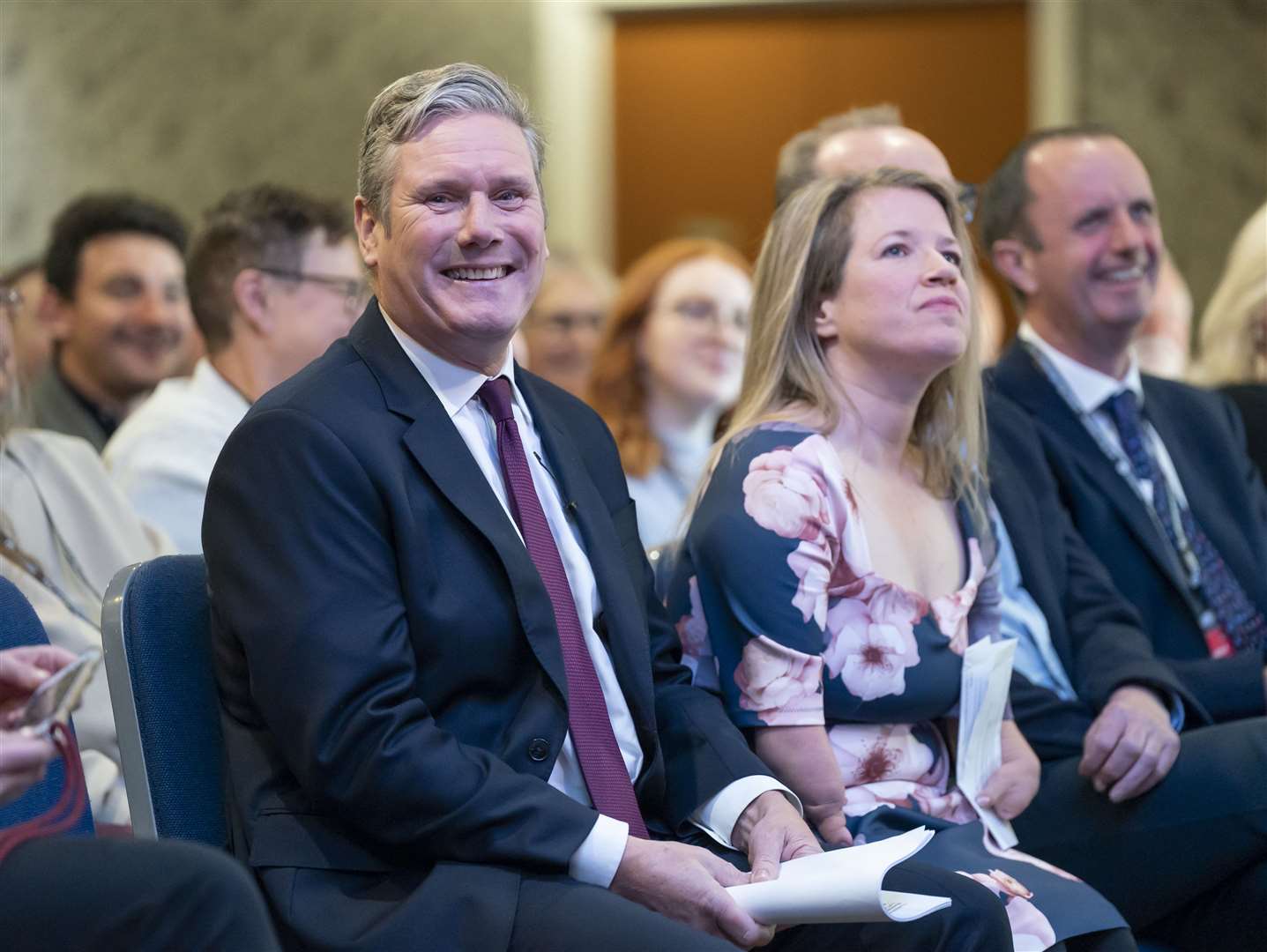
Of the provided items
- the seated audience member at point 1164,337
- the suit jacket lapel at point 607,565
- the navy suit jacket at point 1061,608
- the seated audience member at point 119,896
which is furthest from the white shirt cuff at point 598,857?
the seated audience member at point 1164,337

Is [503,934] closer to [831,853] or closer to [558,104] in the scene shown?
[831,853]

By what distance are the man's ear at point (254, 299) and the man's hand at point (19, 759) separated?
2035mm

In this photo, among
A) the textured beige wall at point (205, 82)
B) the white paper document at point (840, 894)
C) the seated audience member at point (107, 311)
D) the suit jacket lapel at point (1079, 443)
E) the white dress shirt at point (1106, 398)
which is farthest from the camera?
the textured beige wall at point (205, 82)

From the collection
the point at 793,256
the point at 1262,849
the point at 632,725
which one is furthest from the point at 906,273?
the point at 1262,849

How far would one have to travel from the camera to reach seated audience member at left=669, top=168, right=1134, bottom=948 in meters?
2.13

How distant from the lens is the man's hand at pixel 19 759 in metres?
1.50

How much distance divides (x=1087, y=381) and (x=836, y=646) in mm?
1146

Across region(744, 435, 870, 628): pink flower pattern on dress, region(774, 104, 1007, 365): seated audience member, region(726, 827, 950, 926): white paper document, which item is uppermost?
region(774, 104, 1007, 365): seated audience member

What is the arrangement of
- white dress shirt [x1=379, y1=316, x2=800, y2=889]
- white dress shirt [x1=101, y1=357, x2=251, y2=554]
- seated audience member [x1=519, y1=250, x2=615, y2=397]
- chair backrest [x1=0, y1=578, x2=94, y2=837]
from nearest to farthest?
chair backrest [x1=0, y1=578, x2=94, y2=837]
white dress shirt [x1=379, y1=316, x2=800, y2=889]
white dress shirt [x1=101, y1=357, x2=251, y2=554]
seated audience member [x1=519, y1=250, x2=615, y2=397]

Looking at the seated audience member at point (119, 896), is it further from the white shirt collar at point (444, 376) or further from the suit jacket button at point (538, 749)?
the white shirt collar at point (444, 376)

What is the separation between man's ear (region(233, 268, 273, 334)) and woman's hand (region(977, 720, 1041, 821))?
1876mm

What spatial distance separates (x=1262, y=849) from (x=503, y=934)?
1.34m

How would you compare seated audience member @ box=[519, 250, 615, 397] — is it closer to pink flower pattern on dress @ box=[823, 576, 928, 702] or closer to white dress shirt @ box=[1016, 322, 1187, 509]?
white dress shirt @ box=[1016, 322, 1187, 509]

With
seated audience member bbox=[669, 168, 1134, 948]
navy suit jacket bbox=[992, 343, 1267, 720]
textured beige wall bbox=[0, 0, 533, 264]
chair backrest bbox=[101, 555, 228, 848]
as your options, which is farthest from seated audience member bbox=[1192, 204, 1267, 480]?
textured beige wall bbox=[0, 0, 533, 264]
